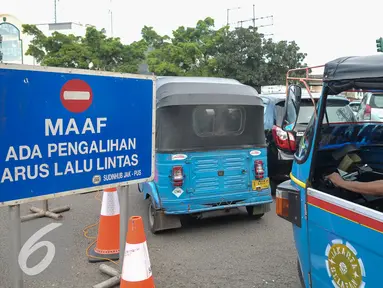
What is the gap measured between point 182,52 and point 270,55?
6611mm

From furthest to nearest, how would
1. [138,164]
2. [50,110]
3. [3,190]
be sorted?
[138,164] → [50,110] → [3,190]

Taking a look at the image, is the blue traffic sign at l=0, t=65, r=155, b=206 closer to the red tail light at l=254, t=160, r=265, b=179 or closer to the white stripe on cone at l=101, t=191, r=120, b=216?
the white stripe on cone at l=101, t=191, r=120, b=216

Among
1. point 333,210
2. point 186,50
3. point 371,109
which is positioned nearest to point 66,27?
point 186,50

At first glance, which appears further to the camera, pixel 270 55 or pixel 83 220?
pixel 270 55

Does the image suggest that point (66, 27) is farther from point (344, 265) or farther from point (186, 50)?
point (344, 265)

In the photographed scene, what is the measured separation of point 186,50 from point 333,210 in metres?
25.5

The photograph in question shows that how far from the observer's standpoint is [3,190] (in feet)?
7.41

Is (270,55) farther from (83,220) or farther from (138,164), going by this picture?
(138,164)

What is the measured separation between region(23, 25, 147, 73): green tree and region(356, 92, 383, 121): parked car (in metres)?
21.0

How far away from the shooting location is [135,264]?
9.89 feet

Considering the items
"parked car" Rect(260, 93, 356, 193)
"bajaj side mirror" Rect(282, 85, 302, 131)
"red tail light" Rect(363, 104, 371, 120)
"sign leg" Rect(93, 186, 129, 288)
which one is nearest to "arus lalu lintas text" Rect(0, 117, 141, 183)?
"sign leg" Rect(93, 186, 129, 288)

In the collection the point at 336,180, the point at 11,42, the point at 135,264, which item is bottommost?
the point at 135,264

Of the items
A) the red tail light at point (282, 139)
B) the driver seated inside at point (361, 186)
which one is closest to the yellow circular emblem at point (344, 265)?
the driver seated inside at point (361, 186)

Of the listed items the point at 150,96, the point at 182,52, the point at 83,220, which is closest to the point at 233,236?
the point at 83,220
